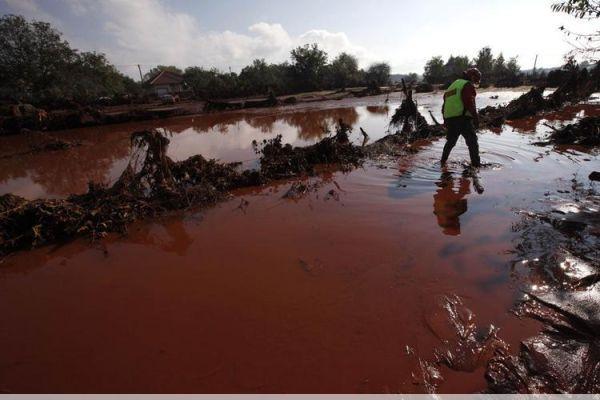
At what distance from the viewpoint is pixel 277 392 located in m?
2.13

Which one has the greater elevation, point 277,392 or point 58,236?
point 58,236

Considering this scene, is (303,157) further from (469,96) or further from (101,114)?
(101,114)

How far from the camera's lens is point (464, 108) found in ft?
20.3

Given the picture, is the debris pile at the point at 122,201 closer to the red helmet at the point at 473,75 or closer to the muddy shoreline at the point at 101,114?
the red helmet at the point at 473,75

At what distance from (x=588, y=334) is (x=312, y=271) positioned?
90.8 inches

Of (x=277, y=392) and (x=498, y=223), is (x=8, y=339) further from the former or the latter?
(x=498, y=223)

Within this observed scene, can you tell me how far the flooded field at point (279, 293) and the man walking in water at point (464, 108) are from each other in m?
0.95

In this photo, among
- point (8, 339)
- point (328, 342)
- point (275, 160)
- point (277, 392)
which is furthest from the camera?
point (275, 160)

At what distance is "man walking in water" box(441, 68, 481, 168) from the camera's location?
608 cm

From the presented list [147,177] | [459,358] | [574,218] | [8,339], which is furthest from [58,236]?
[574,218]

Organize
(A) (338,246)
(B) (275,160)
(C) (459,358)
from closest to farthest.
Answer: (C) (459,358) < (A) (338,246) < (B) (275,160)

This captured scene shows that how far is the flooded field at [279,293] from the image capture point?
2303mm

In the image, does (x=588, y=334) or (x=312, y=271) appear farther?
(x=312, y=271)

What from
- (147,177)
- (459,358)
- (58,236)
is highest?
(147,177)
